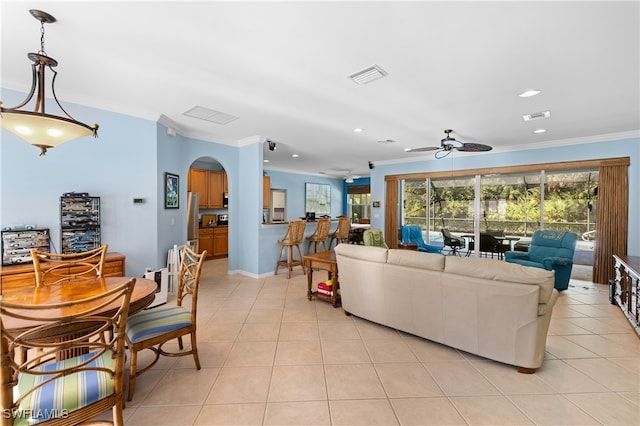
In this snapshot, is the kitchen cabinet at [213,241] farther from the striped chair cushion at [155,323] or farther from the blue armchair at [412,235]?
the striped chair cushion at [155,323]

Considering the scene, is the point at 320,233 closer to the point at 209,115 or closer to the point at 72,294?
the point at 209,115

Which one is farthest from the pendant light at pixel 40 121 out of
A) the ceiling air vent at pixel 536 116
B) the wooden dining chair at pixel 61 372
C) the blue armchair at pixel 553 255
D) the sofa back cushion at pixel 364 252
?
the blue armchair at pixel 553 255

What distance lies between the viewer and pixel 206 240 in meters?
7.27

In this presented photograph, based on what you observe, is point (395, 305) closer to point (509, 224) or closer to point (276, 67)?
point (276, 67)

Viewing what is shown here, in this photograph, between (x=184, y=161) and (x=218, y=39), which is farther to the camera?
(x=184, y=161)

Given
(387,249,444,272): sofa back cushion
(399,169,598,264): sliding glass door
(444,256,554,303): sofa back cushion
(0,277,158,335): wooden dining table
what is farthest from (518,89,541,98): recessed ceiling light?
(0,277,158,335): wooden dining table

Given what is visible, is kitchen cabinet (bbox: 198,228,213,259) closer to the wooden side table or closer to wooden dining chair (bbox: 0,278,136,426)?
the wooden side table

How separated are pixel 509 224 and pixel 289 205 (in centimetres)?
645

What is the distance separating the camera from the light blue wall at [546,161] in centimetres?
478

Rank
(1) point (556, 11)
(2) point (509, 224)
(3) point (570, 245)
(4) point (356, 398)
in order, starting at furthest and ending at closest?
(2) point (509, 224) → (3) point (570, 245) → (4) point (356, 398) → (1) point (556, 11)

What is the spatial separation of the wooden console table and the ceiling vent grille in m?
5.29

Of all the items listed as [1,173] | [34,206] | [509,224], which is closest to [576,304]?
[509,224]

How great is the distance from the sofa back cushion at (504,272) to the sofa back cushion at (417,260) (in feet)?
0.25

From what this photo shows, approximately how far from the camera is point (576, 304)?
13.2 feet
